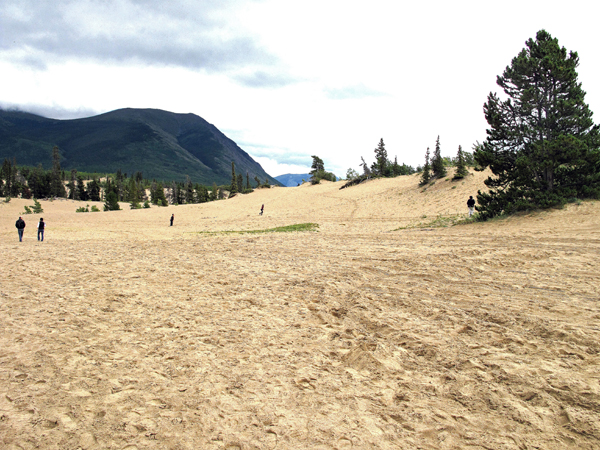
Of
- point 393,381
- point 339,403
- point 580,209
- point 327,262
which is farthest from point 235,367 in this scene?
point 580,209

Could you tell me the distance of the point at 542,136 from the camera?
17.9 metres

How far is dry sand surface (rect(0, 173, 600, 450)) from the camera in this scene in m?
3.40

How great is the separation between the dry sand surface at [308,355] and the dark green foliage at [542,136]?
9336 millimetres

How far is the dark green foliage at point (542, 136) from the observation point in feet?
54.7

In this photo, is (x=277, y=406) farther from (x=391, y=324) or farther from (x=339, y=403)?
(x=391, y=324)

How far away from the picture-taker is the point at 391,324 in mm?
5961

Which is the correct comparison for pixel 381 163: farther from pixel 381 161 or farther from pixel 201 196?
pixel 201 196

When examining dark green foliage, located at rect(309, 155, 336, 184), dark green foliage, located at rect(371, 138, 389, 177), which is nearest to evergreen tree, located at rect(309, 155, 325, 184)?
dark green foliage, located at rect(309, 155, 336, 184)

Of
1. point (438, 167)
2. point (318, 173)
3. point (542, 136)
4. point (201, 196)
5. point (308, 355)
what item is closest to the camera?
point (308, 355)

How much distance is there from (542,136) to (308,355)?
66.6 feet

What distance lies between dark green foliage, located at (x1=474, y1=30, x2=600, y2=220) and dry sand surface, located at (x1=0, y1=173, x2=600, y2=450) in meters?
9.34

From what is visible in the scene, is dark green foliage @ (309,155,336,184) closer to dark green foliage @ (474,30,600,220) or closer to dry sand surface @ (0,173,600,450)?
dark green foliage @ (474,30,600,220)

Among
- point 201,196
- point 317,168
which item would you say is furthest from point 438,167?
point 201,196

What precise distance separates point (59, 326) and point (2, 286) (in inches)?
171
